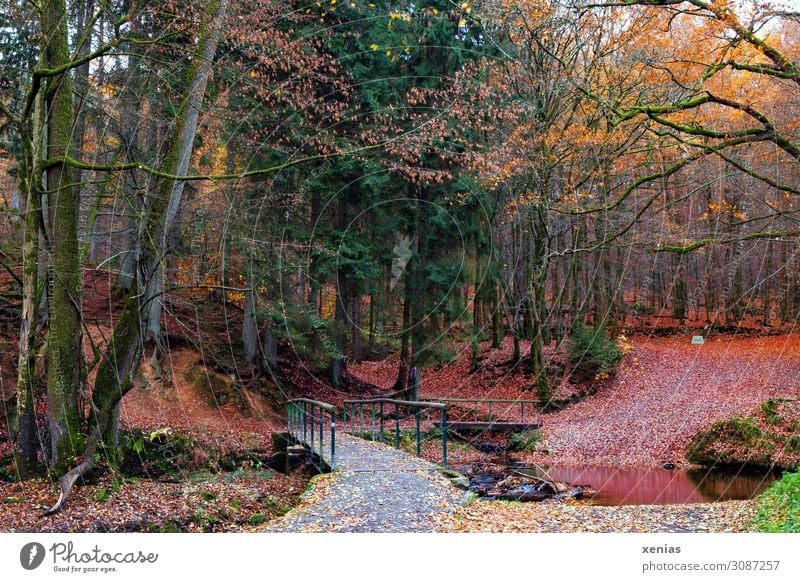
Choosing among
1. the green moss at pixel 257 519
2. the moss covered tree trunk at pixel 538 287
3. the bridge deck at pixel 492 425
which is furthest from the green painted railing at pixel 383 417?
the moss covered tree trunk at pixel 538 287

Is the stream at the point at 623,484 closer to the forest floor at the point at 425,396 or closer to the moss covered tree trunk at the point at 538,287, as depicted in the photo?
the forest floor at the point at 425,396

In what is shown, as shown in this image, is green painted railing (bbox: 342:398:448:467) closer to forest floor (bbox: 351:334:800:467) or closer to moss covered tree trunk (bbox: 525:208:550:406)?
forest floor (bbox: 351:334:800:467)

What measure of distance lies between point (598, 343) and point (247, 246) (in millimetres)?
9041

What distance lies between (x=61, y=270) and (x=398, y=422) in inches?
225

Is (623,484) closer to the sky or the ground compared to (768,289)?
closer to the ground

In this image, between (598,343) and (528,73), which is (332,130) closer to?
(528,73)

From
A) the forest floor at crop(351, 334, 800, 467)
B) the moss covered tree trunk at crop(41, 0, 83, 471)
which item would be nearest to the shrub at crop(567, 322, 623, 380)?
the forest floor at crop(351, 334, 800, 467)

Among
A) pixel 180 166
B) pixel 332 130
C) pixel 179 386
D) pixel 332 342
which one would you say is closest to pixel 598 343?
pixel 332 342

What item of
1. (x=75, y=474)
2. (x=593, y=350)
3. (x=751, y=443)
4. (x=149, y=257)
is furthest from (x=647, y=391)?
(x=75, y=474)

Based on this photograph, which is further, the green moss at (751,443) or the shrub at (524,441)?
the shrub at (524,441)

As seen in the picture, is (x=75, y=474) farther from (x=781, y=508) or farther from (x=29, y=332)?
(x=781, y=508)

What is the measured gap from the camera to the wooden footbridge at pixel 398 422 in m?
9.31

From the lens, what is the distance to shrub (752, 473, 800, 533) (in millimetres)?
4711

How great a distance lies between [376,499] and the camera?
598 cm
